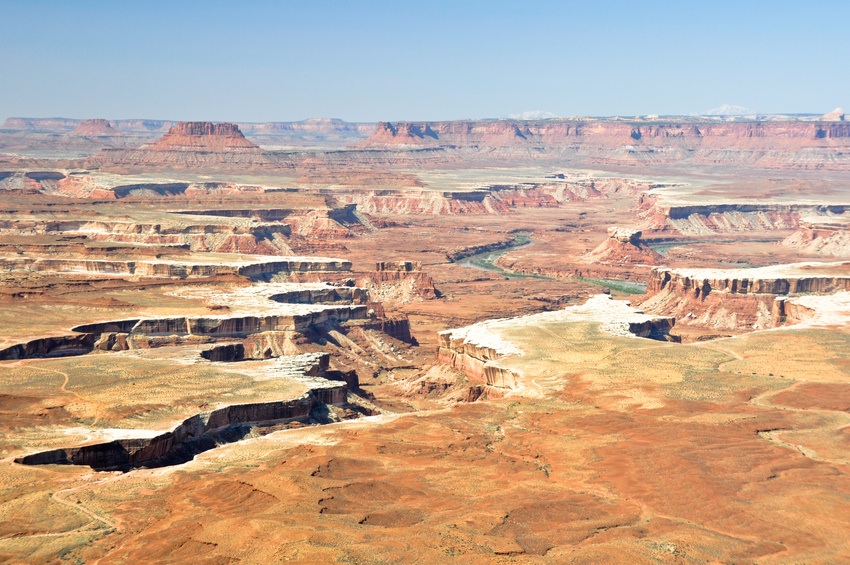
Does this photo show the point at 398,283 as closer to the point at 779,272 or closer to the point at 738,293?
the point at 738,293

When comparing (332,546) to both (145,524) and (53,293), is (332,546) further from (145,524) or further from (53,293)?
(53,293)

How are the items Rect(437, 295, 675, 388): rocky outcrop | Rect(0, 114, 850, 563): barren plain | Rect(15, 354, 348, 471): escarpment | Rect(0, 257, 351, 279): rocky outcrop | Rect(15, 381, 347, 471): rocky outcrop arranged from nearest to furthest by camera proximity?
Rect(0, 114, 850, 563): barren plain, Rect(15, 381, 347, 471): rocky outcrop, Rect(15, 354, 348, 471): escarpment, Rect(437, 295, 675, 388): rocky outcrop, Rect(0, 257, 351, 279): rocky outcrop

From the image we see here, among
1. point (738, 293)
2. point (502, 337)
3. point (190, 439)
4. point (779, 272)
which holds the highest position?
point (190, 439)

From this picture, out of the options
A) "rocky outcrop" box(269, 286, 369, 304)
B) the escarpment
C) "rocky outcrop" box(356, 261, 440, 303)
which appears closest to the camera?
the escarpment

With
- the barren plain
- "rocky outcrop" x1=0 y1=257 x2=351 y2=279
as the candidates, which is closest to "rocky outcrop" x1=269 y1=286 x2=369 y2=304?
the barren plain

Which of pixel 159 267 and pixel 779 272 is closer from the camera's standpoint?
pixel 159 267

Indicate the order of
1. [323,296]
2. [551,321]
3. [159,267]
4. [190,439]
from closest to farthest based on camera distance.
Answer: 1. [190,439]
2. [551,321]
3. [323,296]
4. [159,267]

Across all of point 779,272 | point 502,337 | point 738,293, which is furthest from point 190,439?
point 779,272

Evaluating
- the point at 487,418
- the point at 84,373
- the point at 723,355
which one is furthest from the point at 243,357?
the point at 723,355

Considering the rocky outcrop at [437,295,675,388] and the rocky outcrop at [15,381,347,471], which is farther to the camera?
the rocky outcrop at [437,295,675,388]

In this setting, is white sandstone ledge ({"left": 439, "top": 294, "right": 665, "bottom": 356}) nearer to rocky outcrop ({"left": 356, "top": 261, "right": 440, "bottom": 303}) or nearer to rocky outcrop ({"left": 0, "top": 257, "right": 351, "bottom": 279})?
rocky outcrop ({"left": 0, "top": 257, "right": 351, "bottom": 279})

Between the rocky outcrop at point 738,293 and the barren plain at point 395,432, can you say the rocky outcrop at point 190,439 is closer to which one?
the barren plain at point 395,432
